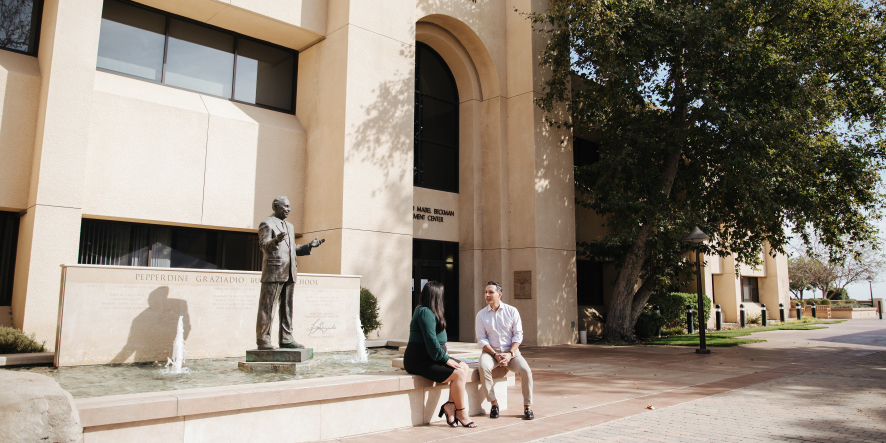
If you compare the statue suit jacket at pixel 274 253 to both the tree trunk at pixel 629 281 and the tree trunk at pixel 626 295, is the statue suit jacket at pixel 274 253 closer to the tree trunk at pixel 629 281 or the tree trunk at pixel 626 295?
the tree trunk at pixel 629 281

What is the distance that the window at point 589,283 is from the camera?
21.8m

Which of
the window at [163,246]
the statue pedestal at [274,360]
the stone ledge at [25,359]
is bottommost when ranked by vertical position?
the stone ledge at [25,359]

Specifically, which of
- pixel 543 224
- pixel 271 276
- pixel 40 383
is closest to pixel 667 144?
pixel 543 224

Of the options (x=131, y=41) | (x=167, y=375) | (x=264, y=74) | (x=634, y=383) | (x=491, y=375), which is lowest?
(x=634, y=383)

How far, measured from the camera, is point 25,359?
8789mm

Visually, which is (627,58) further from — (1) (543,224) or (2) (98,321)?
(2) (98,321)

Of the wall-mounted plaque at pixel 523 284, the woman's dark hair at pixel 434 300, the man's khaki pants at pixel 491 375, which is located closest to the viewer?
the woman's dark hair at pixel 434 300

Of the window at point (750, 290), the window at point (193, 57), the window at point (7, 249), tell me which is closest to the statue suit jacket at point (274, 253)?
the window at point (7, 249)

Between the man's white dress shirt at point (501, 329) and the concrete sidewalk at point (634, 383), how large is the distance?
870mm

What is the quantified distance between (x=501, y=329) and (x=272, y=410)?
2.94 m

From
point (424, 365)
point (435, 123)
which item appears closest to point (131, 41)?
point (435, 123)

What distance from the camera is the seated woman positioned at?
6422mm

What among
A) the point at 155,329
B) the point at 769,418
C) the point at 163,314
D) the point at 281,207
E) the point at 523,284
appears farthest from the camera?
the point at 523,284

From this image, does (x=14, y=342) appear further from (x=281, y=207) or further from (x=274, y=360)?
(x=281, y=207)
